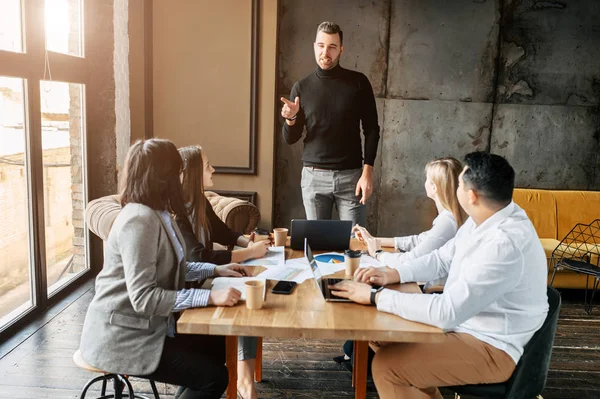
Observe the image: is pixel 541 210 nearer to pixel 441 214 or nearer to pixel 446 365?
pixel 441 214

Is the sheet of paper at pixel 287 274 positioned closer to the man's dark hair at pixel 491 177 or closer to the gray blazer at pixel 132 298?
the gray blazer at pixel 132 298

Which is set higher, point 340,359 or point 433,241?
point 433,241

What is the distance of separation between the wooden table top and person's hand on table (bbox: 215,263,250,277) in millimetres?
352

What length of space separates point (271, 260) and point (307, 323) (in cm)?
77

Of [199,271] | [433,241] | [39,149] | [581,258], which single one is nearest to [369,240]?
[433,241]

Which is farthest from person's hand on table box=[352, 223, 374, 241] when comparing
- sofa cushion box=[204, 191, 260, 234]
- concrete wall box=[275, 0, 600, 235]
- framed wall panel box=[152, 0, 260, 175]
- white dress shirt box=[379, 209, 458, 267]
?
concrete wall box=[275, 0, 600, 235]

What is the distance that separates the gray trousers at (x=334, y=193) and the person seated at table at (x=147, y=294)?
1.88 metres

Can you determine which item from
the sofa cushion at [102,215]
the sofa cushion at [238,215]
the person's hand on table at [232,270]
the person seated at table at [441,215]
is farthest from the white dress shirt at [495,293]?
the sofa cushion at [238,215]

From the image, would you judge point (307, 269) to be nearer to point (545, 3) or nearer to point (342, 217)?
point (342, 217)

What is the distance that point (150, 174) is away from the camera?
195cm

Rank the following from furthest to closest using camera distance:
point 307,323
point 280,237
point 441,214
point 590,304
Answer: point 590,304
point 280,237
point 441,214
point 307,323

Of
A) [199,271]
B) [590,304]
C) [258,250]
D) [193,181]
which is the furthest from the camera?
[590,304]

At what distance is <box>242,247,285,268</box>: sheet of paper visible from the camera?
250 cm

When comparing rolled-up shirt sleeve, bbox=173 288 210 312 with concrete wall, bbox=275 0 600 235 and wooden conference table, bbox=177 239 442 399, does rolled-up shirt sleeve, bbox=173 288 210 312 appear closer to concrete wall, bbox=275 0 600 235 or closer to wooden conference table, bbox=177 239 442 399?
wooden conference table, bbox=177 239 442 399
